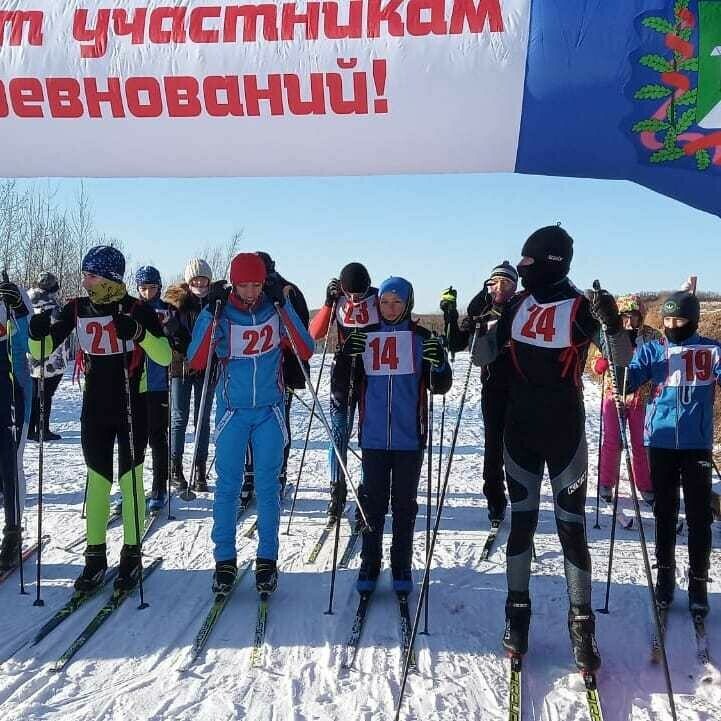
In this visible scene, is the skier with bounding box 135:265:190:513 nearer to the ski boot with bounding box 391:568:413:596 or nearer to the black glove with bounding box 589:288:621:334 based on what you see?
the ski boot with bounding box 391:568:413:596

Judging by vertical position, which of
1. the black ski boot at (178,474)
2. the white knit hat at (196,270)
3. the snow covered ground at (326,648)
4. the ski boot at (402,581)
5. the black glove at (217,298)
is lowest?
the snow covered ground at (326,648)

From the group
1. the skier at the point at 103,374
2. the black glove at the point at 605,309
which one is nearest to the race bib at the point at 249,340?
the skier at the point at 103,374

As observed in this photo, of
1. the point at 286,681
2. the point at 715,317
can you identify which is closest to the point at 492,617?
the point at 286,681

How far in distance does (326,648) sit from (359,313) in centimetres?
293

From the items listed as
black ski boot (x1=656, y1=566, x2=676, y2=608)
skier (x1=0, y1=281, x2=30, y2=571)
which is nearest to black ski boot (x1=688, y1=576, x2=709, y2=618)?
black ski boot (x1=656, y1=566, x2=676, y2=608)

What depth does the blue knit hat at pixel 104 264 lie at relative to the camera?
4059 mm

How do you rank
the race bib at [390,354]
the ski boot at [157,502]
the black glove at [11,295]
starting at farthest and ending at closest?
1. the ski boot at [157,502]
2. the black glove at [11,295]
3. the race bib at [390,354]

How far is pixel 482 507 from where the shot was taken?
6266 millimetres

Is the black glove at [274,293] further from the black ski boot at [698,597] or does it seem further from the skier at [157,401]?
the black ski boot at [698,597]

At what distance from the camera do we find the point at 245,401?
4070 millimetres

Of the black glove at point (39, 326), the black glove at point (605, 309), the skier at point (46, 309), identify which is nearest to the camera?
the black glove at point (605, 309)

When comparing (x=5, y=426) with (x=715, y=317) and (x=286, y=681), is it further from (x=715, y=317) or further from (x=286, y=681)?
(x=715, y=317)

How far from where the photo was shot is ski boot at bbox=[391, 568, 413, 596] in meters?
4.11

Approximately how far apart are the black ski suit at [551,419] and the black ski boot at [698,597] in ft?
3.29
